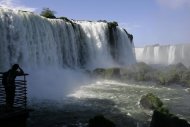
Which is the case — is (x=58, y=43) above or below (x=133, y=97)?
above

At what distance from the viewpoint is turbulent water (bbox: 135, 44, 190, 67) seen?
7075cm

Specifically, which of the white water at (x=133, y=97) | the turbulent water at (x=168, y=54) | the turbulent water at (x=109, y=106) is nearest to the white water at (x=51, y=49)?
the white water at (x=133, y=97)

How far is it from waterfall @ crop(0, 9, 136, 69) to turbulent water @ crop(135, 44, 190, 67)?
1415cm

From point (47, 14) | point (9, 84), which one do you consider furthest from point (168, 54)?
point (9, 84)

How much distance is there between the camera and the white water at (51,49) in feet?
102

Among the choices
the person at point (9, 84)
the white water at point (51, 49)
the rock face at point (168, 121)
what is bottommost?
the rock face at point (168, 121)

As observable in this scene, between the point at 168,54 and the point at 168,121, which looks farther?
the point at 168,54

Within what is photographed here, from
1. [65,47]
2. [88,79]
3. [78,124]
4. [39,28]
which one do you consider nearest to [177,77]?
[88,79]

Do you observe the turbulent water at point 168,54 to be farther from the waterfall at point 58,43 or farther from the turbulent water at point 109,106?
the turbulent water at point 109,106

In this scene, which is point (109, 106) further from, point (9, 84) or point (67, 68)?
point (67, 68)

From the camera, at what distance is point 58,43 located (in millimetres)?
40344

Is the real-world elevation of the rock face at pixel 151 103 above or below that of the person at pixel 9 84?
below

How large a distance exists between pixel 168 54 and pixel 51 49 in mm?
38076

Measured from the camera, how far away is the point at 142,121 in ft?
67.8
